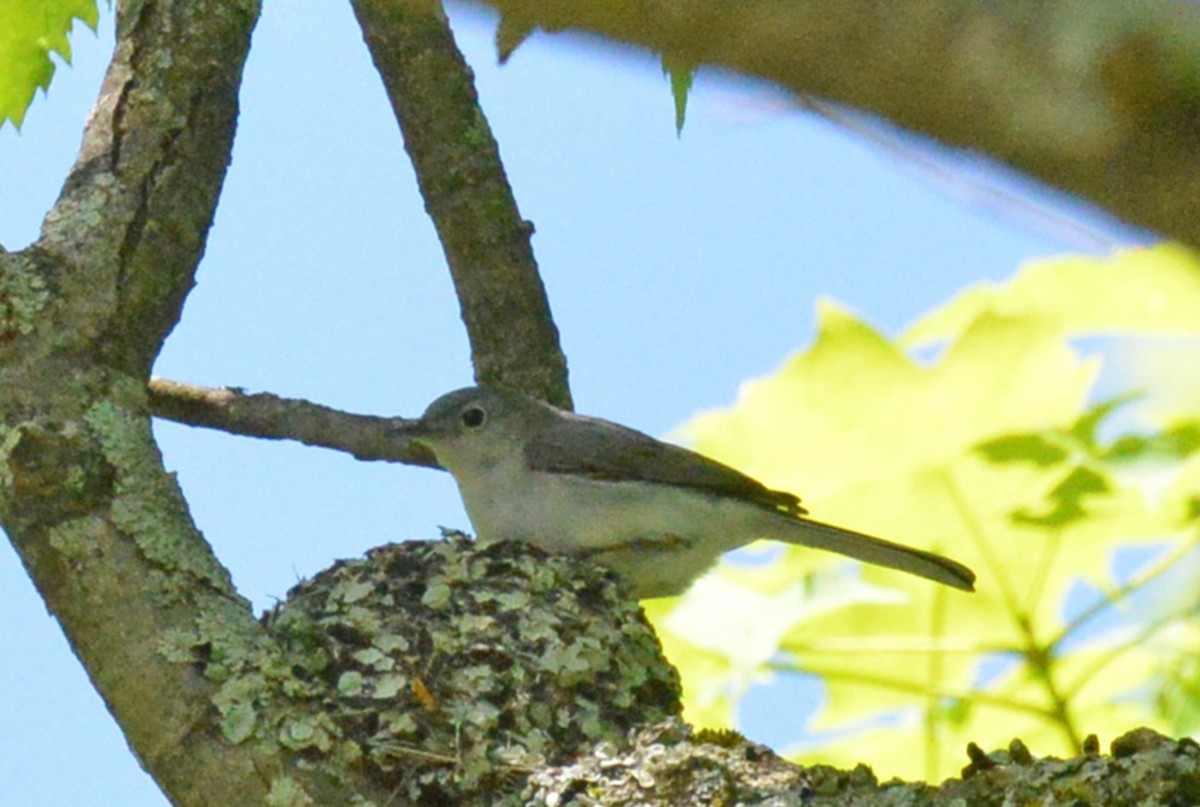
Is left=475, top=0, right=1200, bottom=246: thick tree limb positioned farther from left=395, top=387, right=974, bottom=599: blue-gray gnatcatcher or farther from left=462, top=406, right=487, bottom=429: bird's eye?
left=462, top=406, right=487, bottom=429: bird's eye

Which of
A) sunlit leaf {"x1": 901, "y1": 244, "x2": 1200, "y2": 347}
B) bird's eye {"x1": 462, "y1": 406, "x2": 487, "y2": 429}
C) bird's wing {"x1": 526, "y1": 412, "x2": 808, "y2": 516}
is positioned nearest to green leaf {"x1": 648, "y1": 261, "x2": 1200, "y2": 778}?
sunlit leaf {"x1": 901, "y1": 244, "x2": 1200, "y2": 347}

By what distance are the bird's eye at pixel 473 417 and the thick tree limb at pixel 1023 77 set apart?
3.77 m

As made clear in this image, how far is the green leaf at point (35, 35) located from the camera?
8.38 feet

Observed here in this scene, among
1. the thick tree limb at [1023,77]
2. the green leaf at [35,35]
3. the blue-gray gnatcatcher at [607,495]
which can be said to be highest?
the blue-gray gnatcatcher at [607,495]

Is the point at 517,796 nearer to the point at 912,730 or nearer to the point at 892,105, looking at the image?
the point at 912,730

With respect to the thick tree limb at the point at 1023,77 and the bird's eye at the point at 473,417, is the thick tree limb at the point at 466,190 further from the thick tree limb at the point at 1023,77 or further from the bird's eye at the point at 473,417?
the thick tree limb at the point at 1023,77

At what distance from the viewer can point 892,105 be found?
386 mm

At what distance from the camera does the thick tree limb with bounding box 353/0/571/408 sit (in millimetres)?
3646

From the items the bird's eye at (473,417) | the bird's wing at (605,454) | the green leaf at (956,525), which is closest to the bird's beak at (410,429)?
the bird's eye at (473,417)

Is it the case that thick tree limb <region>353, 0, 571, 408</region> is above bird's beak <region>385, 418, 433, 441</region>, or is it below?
above

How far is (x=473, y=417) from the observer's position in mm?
4191

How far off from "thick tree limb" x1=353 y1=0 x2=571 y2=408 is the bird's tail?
0.80 m

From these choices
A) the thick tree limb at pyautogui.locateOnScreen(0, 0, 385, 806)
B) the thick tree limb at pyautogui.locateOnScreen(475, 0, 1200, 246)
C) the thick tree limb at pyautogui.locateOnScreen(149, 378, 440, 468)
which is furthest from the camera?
the thick tree limb at pyautogui.locateOnScreen(149, 378, 440, 468)

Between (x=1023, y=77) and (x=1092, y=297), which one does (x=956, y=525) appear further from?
(x=1023, y=77)
